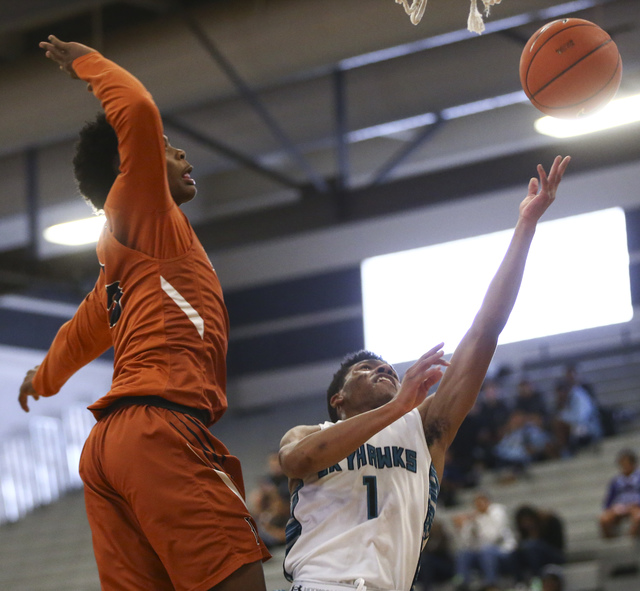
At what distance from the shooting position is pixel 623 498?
959 cm

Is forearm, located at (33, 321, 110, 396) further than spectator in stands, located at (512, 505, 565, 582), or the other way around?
spectator in stands, located at (512, 505, 565, 582)

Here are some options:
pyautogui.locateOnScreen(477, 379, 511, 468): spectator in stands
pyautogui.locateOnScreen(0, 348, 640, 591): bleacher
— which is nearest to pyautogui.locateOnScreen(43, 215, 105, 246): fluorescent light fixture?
pyautogui.locateOnScreen(0, 348, 640, 591): bleacher

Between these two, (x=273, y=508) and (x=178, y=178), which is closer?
(x=178, y=178)

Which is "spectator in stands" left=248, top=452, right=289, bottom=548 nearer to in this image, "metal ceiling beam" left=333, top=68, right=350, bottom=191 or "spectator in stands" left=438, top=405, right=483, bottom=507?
"spectator in stands" left=438, top=405, right=483, bottom=507

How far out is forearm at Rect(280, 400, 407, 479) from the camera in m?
2.60

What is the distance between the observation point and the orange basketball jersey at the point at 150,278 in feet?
8.74

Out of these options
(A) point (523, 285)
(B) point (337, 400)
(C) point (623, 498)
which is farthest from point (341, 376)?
(A) point (523, 285)

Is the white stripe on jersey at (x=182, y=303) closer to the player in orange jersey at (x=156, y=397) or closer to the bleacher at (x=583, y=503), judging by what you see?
the player in orange jersey at (x=156, y=397)

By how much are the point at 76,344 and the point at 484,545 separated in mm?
6978

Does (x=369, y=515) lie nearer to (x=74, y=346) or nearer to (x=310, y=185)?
(x=74, y=346)

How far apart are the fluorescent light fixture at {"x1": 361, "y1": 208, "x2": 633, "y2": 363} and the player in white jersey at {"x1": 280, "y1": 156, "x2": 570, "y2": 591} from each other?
42.8 ft

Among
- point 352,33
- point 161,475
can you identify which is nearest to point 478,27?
point 161,475

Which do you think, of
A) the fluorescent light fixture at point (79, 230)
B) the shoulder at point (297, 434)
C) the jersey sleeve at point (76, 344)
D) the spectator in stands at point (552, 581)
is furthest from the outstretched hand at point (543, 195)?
the fluorescent light fixture at point (79, 230)

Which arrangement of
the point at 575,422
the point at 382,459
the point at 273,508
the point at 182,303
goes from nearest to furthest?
1. the point at 182,303
2. the point at 382,459
3. the point at 273,508
4. the point at 575,422
